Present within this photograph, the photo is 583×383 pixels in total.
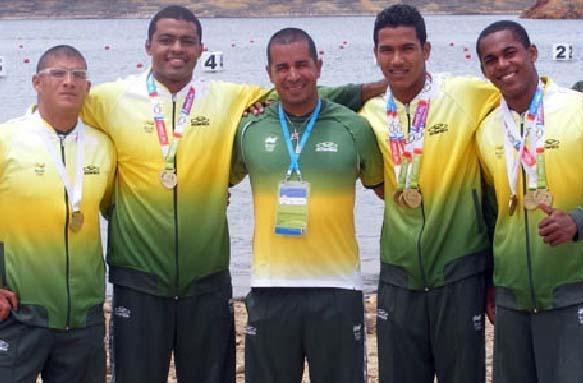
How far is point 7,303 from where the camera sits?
6.50 m

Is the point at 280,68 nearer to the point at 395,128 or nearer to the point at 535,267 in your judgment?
the point at 395,128

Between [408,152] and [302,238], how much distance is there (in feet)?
2.56

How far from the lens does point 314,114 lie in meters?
6.82

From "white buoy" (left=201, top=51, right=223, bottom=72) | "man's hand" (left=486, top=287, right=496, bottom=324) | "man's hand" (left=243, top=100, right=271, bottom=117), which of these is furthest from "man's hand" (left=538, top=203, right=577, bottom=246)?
"white buoy" (left=201, top=51, right=223, bottom=72)

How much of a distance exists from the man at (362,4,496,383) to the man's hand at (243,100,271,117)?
0.68 meters

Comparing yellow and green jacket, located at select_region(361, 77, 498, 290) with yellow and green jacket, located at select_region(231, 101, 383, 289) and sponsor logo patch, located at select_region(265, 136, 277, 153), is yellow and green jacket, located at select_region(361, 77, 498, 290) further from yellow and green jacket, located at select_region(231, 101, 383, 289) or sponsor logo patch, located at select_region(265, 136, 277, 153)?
sponsor logo patch, located at select_region(265, 136, 277, 153)

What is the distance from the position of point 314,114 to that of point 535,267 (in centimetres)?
150

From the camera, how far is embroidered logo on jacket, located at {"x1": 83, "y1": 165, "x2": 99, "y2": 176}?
673 cm

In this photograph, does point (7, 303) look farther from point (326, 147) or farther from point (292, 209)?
point (326, 147)

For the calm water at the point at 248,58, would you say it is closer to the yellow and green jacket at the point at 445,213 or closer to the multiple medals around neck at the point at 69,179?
the yellow and green jacket at the point at 445,213

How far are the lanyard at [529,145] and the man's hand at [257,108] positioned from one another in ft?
4.64

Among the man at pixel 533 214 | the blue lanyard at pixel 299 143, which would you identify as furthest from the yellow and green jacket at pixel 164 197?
the man at pixel 533 214

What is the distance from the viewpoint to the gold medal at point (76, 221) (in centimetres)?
657

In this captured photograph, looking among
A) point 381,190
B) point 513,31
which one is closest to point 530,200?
point 513,31
